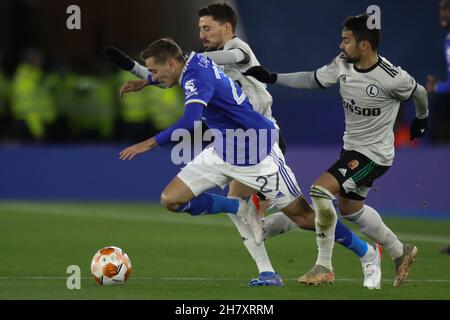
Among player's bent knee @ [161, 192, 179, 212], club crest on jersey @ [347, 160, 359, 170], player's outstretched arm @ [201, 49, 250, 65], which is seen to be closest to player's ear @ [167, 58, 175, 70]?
player's outstretched arm @ [201, 49, 250, 65]

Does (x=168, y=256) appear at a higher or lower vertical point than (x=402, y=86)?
lower

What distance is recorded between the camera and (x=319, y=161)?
63.2ft

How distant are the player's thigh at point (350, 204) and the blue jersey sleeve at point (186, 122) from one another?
1504 millimetres

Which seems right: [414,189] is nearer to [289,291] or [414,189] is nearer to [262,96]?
[262,96]

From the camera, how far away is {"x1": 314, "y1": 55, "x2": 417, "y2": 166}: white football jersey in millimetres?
9867

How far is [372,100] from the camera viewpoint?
9.91m

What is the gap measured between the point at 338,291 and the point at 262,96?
2.29m

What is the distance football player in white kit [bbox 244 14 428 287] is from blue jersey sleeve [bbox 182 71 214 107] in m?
0.83

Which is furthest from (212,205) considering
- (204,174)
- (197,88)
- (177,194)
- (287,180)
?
(197,88)

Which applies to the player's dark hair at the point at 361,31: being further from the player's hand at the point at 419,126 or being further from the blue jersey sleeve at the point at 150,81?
the blue jersey sleeve at the point at 150,81

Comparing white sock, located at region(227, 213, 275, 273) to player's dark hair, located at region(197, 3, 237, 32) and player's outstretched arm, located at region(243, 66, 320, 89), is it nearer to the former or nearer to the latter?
player's outstretched arm, located at region(243, 66, 320, 89)

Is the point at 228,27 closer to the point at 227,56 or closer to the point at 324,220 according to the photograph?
the point at 227,56

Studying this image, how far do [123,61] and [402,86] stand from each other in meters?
2.30
